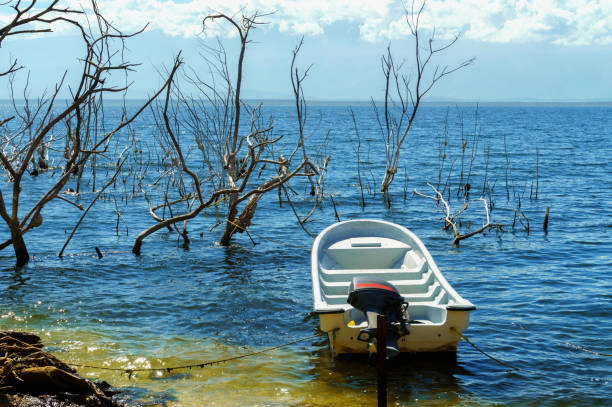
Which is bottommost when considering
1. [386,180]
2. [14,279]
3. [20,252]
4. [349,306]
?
[14,279]

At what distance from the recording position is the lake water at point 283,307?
6652 mm

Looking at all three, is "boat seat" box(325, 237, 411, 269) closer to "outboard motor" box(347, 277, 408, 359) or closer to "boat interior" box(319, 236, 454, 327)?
"boat interior" box(319, 236, 454, 327)

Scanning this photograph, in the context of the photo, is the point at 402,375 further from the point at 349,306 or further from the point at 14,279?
the point at 14,279

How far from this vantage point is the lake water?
21.8 feet

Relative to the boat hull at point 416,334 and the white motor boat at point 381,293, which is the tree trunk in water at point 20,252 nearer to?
the white motor boat at point 381,293

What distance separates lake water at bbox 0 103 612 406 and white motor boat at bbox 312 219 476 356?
50 centimetres

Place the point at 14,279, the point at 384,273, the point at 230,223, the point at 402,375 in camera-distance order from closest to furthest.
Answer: the point at 402,375 < the point at 384,273 < the point at 14,279 < the point at 230,223

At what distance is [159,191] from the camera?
22.2 metres

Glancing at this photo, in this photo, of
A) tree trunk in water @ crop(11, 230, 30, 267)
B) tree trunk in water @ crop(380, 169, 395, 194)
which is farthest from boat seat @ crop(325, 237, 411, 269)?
tree trunk in water @ crop(380, 169, 395, 194)

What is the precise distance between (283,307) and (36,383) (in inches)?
187

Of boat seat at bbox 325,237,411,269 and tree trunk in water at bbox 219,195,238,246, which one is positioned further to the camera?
tree trunk in water at bbox 219,195,238,246

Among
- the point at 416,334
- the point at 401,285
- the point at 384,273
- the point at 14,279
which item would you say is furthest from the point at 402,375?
the point at 14,279

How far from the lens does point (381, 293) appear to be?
6645mm

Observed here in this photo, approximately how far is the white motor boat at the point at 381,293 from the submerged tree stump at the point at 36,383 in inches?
97.2
